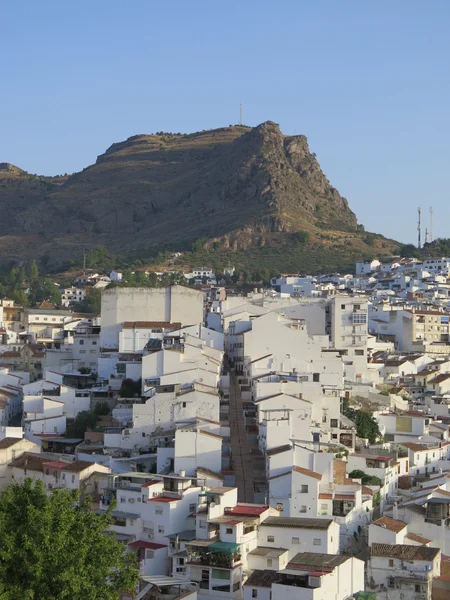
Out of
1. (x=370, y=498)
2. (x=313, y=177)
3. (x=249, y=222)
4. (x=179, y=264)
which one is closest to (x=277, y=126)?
(x=313, y=177)

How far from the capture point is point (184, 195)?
4656 inches

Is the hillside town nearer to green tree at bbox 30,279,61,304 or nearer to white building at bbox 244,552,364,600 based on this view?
white building at bbox 244,552,364,600

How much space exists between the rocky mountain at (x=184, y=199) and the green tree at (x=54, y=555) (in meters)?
76.0

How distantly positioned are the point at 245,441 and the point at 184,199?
280 feet

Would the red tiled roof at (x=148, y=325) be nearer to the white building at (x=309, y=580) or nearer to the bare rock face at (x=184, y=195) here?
the white building at (x=309, y=580)

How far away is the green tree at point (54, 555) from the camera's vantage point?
19.2 metres

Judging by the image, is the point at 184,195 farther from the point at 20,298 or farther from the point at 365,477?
the point at 365,477

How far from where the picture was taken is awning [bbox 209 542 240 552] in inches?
933

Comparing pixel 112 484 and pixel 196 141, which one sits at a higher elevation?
pixel 196 141

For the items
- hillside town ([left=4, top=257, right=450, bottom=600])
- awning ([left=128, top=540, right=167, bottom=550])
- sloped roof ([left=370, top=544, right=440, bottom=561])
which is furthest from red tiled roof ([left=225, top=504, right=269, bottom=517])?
sloped roof ([left=370, top=544, right=440, bottom=561])

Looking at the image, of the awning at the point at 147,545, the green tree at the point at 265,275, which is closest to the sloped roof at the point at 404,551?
the awning at the point at 147,545

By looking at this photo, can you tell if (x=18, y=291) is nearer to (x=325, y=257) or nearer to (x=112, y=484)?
(x=325, y=257)

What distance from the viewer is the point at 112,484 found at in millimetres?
28672

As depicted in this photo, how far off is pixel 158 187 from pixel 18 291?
52682 millimetres
